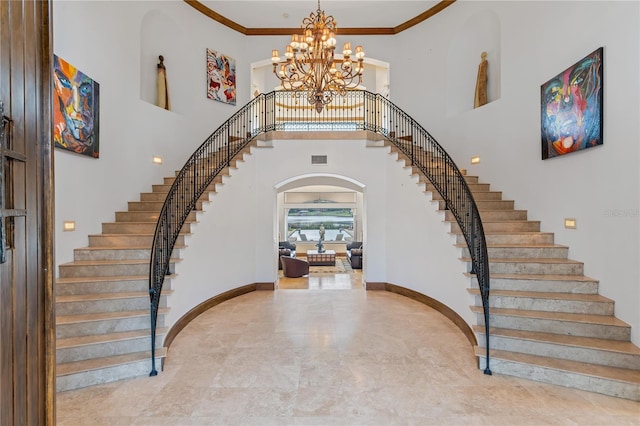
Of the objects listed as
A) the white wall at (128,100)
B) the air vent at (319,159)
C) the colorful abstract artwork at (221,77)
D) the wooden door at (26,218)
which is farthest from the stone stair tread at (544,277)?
the colorful abstract artwork at (221,77)

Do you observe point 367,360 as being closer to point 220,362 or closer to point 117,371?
point 220,362

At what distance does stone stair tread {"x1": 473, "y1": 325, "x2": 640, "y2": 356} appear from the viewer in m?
3.25

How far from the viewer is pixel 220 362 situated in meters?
3.67

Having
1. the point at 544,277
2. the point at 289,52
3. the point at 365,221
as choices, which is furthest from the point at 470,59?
the point at 544,277

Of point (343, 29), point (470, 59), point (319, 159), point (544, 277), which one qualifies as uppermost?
point (343, 29)

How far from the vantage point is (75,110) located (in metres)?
4.62

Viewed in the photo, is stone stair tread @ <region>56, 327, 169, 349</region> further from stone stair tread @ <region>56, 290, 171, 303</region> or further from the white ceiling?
the white ceiling

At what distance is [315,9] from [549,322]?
8.01m

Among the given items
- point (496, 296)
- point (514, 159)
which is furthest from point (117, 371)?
point (514, 159)

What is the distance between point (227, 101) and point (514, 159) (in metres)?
6.72

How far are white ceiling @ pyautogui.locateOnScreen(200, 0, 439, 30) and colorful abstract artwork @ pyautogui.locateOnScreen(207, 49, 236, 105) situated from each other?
1057mm

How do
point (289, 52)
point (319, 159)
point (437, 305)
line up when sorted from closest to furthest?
point (289, 52) → point (437, 305) → point (319, 159)

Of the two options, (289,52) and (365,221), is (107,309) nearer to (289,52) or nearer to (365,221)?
(289,52)

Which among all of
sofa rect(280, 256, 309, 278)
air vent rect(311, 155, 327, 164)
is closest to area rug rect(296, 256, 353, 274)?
sofa rect(280, 256, 309, 278)
